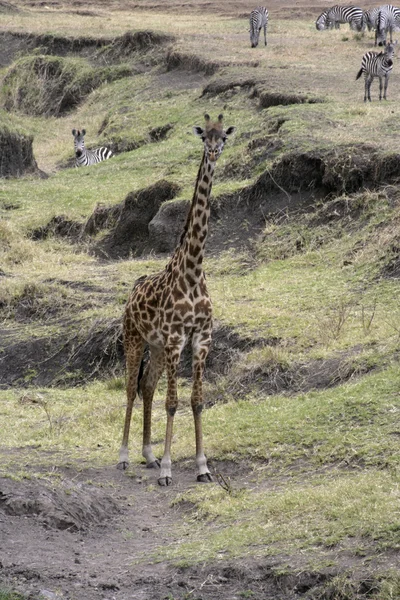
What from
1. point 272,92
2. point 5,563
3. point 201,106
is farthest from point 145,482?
point 201,106

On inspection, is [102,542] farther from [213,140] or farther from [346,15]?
[346,15]

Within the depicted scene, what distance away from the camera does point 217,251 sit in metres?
16.0

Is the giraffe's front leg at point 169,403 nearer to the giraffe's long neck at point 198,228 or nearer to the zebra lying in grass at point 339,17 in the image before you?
the giraffe's long neck at point 198,228

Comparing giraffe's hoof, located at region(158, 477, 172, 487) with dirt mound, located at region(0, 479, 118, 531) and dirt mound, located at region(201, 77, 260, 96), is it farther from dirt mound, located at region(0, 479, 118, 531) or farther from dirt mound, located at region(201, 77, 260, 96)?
dirt mound, located at region(201, 77, 260, 96)

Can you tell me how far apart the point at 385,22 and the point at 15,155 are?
15552 millimetres

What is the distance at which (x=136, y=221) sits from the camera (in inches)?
698

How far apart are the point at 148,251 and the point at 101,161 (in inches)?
281

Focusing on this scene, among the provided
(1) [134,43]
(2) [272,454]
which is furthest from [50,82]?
(2) [272,454]

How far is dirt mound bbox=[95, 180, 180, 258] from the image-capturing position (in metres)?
17.4

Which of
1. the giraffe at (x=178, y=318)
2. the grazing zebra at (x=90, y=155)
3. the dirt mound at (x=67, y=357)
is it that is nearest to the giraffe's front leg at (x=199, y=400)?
the giraffe at (x=178, y=318)

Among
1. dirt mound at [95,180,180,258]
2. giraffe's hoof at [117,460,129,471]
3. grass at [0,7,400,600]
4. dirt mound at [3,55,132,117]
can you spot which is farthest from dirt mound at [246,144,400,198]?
dirt mound at [3,55,132,117]

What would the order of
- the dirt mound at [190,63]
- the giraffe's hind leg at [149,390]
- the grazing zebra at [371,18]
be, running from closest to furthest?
the giraffe's hind leg at [149,390]
the dirt mound at [190,63]
the grazing zebra at [371,18]

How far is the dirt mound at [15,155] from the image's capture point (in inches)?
916

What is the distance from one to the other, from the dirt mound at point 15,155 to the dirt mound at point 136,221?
587 centimetres
